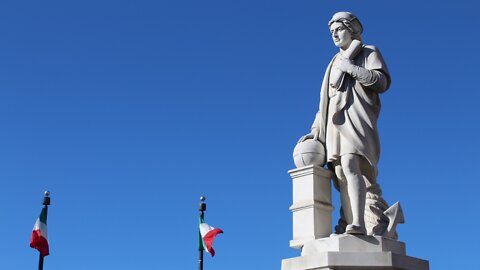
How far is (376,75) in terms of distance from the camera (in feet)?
38.7

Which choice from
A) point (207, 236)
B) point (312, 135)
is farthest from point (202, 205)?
point (312, 135)

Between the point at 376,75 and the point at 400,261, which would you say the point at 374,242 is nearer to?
the point at 400,261

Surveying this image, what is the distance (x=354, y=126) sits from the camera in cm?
1157

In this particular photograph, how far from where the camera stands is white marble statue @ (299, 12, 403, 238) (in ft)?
37.4

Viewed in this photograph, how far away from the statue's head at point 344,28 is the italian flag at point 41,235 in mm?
14884

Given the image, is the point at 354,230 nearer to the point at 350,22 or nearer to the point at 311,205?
the point at 311,205

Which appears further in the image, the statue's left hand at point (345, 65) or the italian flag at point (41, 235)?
the italian flag at point (41, 235)

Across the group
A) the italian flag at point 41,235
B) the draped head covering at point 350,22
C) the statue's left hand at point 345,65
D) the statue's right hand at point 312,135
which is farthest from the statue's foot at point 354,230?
the italian flag at point 41,235

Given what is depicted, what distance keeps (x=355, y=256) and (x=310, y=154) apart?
188 cm

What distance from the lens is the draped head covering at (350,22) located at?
40.3 feet

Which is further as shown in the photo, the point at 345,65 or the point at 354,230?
the point at 345,65

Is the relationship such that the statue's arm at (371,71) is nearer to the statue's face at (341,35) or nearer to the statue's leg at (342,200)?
the statue's face at (341,35)

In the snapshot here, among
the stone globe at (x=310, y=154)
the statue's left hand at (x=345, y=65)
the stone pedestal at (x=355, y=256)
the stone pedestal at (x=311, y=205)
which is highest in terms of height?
the statue's left hand at (x=345, y=65)

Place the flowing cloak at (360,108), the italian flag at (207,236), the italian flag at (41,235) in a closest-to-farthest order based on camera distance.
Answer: the flowing cloak at (360,108) < the italian flag at (41,235) < the italian flag at (207,236)
